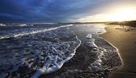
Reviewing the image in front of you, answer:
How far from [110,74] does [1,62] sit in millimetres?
3972

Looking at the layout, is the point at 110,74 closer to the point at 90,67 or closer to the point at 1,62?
the point at 90,67

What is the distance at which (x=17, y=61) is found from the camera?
2.55 meters

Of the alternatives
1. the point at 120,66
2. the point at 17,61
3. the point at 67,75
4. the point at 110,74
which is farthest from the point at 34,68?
the point at 120,66

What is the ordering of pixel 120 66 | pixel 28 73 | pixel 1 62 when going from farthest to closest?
pixel 1 62, pixel 120 66, pixel 28 73

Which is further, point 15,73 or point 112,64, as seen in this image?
point 112,64

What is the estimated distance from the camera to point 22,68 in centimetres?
221

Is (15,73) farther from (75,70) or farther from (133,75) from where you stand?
(133,75)

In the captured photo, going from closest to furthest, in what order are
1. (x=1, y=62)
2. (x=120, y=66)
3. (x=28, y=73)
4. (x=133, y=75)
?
(x=133, y=75) → (x=28, y=73) → (x=120, y=66) → (x=1, y=62)

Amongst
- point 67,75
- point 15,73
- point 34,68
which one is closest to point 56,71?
point 67,75

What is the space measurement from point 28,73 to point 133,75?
3.14 m

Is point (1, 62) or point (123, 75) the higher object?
point (1, 62)

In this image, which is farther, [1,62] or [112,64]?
[1,62]

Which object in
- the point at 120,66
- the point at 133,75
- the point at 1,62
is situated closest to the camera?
the point at 133,75

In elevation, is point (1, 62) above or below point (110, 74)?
above
